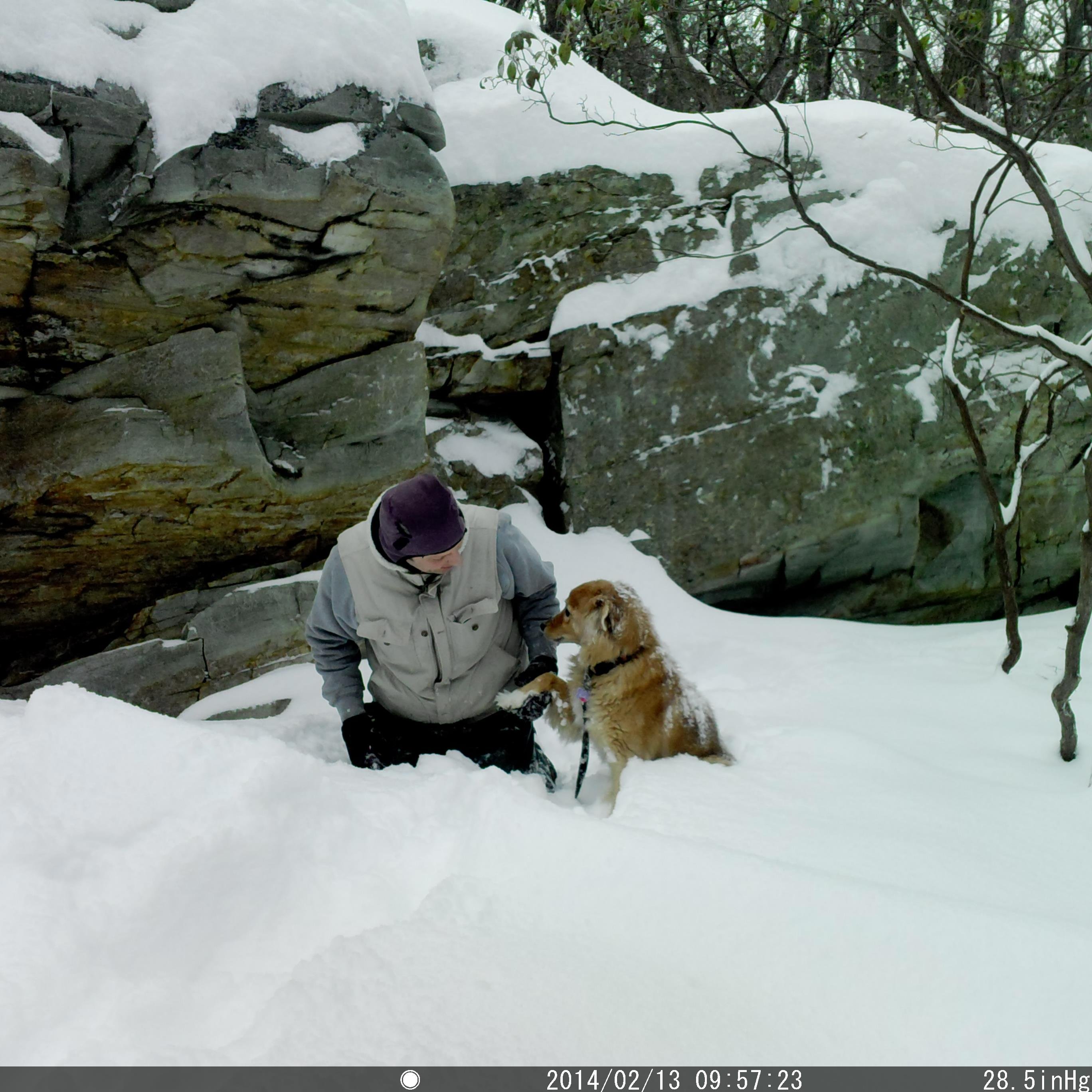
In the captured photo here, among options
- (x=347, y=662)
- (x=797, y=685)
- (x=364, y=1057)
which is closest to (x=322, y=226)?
(x=347, y=662)

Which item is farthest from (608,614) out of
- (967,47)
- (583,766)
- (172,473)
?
(967,47)

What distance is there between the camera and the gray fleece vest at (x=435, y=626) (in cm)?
328

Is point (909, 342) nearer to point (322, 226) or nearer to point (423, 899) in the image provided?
point (322, 226)

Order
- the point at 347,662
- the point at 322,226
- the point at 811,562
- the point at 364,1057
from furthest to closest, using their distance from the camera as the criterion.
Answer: the point at 811,562
the point at 322,226
the point at 347,662
the point at 364,1057

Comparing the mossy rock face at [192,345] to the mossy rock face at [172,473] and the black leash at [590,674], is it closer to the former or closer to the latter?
the mossy rock face at [172,473]

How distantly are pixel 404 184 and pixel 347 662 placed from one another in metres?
4.00

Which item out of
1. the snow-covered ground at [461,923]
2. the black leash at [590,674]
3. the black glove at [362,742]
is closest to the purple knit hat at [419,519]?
the snow-covered ground at [461,923]

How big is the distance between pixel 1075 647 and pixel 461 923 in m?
4.08

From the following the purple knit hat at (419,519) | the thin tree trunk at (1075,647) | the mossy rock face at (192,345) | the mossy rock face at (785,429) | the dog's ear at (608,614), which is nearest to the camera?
the purple knit hat at (419,519)

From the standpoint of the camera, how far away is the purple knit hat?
9.66 feet

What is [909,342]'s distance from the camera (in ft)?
28.2

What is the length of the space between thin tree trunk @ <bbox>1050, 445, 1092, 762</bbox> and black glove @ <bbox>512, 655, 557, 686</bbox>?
9.58ft

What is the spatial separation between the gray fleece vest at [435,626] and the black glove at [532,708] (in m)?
0.14

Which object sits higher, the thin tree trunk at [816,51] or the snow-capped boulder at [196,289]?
the thin tree trunk at [816,51]
